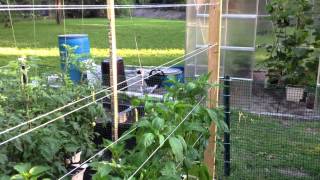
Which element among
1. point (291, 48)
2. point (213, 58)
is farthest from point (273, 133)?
point (291, 48)

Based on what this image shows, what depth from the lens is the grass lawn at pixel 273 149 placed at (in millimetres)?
3889

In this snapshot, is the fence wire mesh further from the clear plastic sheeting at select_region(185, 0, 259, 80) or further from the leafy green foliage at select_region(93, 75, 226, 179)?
the leafy green foliage at select_region(93, 75, 226, 179)

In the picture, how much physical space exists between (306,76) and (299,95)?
405 millimetres

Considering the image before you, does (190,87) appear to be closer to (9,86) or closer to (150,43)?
(9,86)

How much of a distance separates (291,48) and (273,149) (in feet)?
8.92

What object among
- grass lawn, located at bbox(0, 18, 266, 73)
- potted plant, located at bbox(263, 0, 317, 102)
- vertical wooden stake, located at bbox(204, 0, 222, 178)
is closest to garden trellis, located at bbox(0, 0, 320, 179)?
vertical wooden stake, located at bbox(204, 0, 222, 178)

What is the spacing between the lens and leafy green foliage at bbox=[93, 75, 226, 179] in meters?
1.86

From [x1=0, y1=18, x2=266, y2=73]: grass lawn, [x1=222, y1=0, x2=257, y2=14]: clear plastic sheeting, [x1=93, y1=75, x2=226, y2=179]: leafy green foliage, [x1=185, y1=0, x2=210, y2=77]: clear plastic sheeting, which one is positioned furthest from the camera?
[x1=0, y1=18, x2=266, y2=73]: grass lawn

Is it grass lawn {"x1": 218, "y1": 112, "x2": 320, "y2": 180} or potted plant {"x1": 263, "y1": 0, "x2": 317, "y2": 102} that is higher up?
potted plant {"x1": 263, "y1": 0, "x2": 317, "y2": 102}

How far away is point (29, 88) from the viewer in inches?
102

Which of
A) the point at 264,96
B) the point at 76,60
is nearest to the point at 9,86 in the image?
the point at 76,60

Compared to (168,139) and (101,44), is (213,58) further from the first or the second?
(101,44)

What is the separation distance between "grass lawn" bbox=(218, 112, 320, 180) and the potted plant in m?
1.12

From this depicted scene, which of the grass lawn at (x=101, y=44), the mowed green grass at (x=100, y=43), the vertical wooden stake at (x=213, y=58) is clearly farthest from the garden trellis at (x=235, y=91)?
the mowed green grass at (x=100, y=43)
